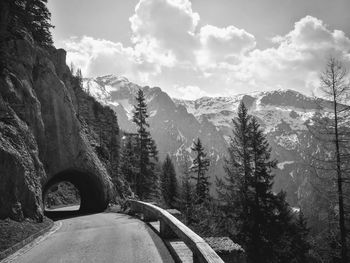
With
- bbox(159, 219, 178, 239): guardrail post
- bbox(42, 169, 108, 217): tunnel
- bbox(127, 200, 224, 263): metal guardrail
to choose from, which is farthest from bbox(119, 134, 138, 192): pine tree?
bbox(127, 200, 224, 263): metal guardrail

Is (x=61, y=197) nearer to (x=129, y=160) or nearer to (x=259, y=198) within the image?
(x=129, y=160)

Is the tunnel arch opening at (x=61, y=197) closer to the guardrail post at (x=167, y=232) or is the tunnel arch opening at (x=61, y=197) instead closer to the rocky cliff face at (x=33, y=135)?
the rocky cliff face at (x=33, y=135)

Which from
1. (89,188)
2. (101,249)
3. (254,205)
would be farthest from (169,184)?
(101,249)

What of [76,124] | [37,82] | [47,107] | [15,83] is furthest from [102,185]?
[15,83]

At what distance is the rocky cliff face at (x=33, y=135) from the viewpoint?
14695 mm

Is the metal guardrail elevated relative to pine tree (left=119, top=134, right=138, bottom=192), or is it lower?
lower

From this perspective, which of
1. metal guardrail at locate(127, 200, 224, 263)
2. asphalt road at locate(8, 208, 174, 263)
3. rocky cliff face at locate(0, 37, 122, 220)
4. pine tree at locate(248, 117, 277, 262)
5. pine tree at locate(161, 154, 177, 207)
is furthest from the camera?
pine tree at locate(161, 154, 177, 207)

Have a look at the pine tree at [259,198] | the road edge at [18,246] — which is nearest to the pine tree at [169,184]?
the pine tree at [259,198]

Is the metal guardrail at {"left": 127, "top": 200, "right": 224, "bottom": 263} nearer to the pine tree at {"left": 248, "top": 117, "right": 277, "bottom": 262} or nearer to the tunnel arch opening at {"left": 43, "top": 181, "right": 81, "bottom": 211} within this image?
the pine tree at {"left": 248, "top": 117, "right": 277, "bottom": 262}

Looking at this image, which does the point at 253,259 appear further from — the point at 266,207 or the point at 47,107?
the point at 47,107

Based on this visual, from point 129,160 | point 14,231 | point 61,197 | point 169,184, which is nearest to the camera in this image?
point 14,231

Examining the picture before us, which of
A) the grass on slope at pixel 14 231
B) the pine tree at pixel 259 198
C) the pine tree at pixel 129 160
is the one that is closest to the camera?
the grass on slope at pixel 14 231

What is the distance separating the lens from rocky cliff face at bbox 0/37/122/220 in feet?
48.2

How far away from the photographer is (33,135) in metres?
20.7
